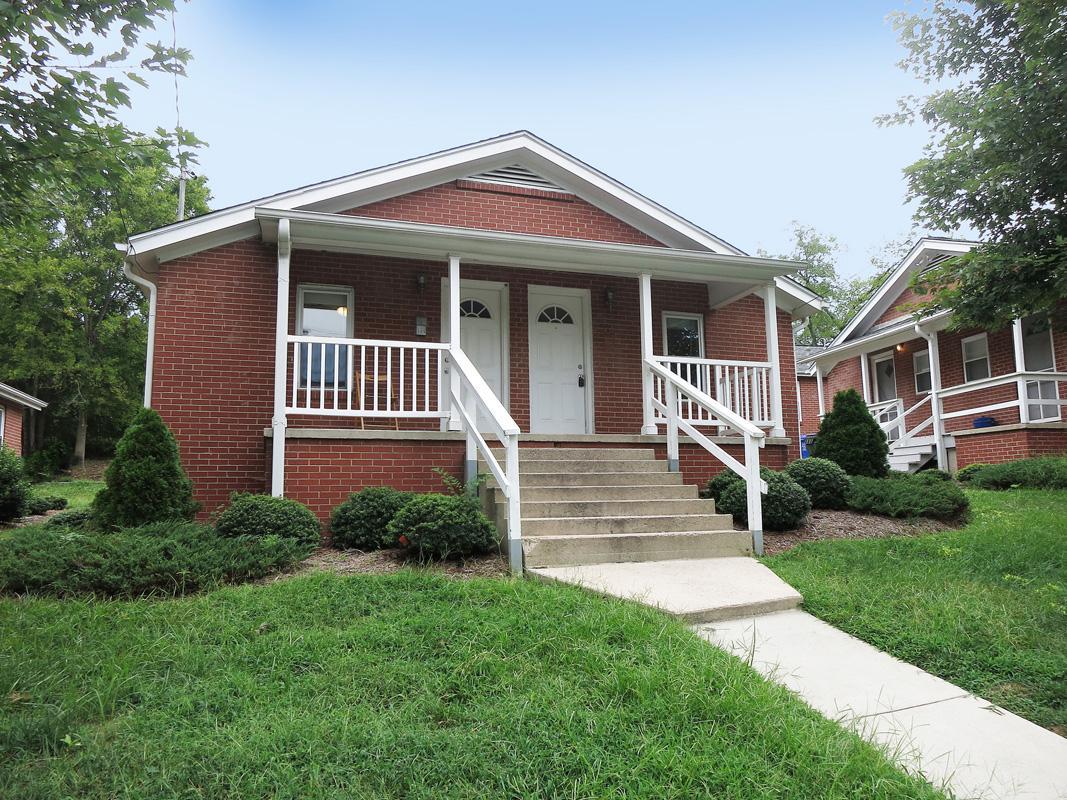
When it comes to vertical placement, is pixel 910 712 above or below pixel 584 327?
below

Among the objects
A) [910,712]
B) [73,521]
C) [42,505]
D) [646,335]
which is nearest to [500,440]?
[646,335]

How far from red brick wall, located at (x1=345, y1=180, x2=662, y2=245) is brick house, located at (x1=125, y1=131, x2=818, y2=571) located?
0.03 m

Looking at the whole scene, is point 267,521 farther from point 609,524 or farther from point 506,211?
point 506,211

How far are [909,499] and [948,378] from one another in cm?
983

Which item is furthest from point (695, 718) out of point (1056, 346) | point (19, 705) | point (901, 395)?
point (901, 395)

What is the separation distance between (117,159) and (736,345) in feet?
28.0

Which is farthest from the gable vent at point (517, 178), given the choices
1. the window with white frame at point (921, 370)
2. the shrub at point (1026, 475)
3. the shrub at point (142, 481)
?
the window with white frame at point (921, 370)

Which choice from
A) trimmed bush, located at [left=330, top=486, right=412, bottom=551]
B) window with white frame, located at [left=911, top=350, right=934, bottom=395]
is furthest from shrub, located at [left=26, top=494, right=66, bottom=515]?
window with white frame, located at [left=911, top=350, right=934, bottom=395]

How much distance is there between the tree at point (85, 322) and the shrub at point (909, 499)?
72.0ft

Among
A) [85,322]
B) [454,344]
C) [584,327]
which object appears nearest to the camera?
[454,344]

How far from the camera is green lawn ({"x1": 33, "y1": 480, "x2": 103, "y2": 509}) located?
13438 mm

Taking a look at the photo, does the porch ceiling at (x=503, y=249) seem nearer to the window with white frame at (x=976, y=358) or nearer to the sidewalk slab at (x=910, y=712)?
the sidewalk slab at (x=910, y=712)

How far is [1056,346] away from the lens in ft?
44.0

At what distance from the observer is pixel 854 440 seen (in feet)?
31.5
